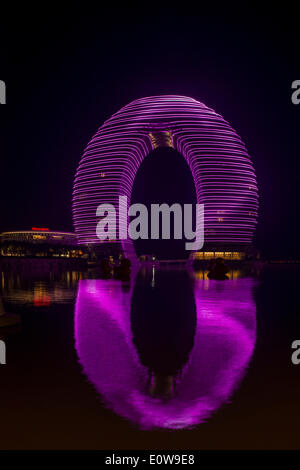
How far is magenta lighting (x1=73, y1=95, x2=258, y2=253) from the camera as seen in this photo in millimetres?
83875

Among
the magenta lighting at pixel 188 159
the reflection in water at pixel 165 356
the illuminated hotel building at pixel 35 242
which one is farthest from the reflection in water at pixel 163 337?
the illuminated hotel building at pixel 35 242

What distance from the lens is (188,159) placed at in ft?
296

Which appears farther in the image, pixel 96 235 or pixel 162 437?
pixel 96 235

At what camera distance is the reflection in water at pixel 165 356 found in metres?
4.82

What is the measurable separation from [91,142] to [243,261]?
3551 centimetres

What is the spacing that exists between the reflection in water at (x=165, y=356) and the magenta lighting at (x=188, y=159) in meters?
73.0

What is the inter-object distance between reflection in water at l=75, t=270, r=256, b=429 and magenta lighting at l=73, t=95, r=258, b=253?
73.0 meters

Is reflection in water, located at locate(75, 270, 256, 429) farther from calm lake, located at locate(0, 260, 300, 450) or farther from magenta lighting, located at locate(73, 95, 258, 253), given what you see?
magenta lighting, located at locate(73, 95, 258, 253)

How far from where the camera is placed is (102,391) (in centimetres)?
526

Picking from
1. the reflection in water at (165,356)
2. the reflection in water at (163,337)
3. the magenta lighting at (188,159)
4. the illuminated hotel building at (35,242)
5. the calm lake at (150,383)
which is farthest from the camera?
the illuminated hotel building at (35,242)

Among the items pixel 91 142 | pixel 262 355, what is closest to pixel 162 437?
pixel 262 355

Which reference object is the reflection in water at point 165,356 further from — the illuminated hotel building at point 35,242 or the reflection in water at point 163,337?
the illuminated hotel building at point 35,242

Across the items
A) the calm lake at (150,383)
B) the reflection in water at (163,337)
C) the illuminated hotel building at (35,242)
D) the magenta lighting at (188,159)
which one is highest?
the magenta lighting at (188,159)
